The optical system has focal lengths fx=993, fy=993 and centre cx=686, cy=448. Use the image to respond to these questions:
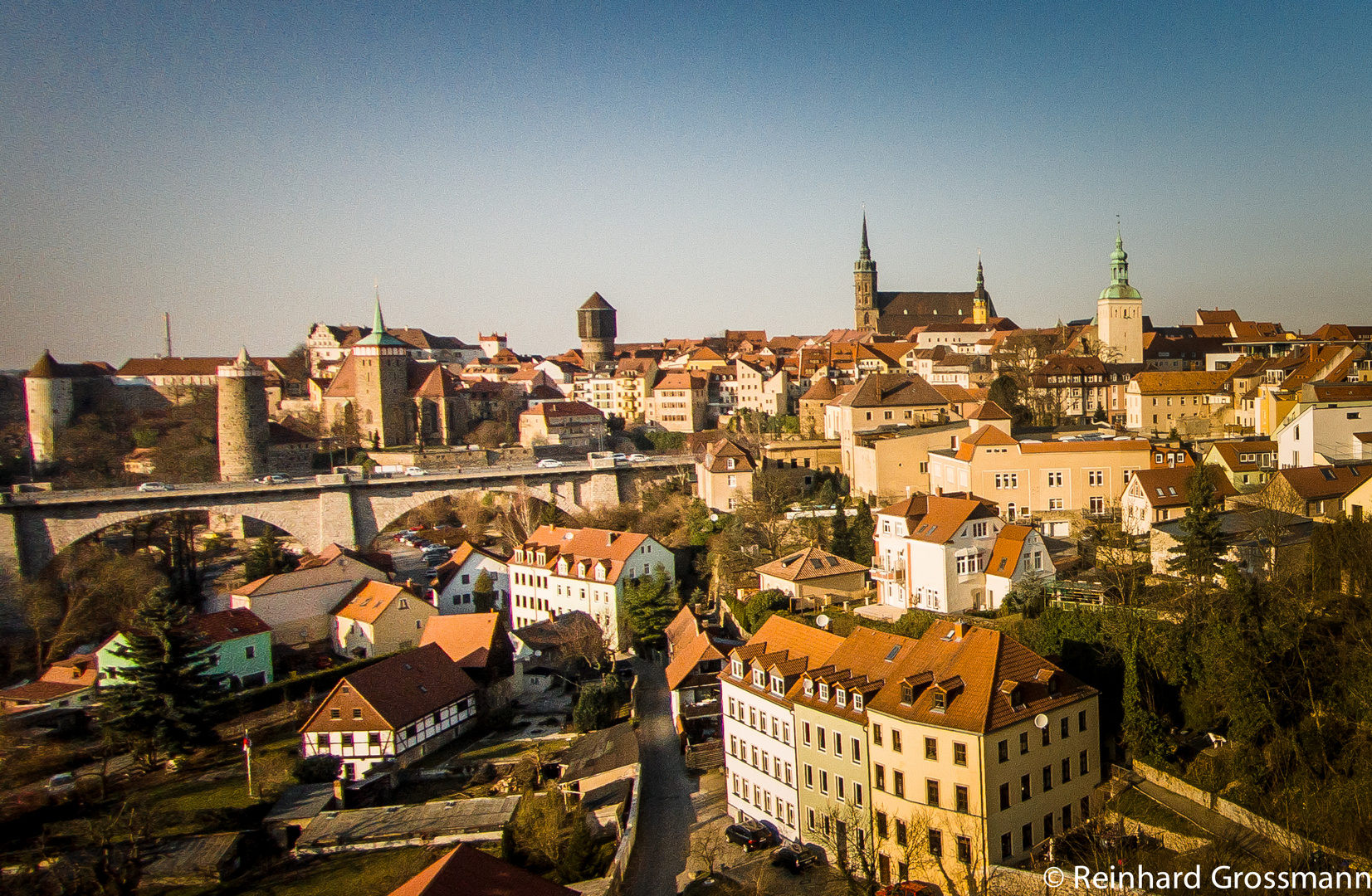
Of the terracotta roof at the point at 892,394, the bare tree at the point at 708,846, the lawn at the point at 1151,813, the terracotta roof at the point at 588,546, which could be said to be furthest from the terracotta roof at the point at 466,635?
the terracotta roof at the point at 892,394

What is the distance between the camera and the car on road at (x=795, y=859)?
17.1m

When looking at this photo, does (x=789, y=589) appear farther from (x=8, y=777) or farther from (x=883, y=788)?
(x=8, y=777)

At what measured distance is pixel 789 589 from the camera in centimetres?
2772

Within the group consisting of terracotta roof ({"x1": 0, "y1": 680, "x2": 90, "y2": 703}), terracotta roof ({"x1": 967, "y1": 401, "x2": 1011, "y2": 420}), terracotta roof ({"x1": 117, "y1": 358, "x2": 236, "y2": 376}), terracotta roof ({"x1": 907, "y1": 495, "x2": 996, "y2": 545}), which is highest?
terracotta roof ({"x1": 117, "y1": 358, "x2": 236, "y2": 376})

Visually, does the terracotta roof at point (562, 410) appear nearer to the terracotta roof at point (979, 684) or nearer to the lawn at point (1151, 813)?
the terracotta roof at point (979, 684)

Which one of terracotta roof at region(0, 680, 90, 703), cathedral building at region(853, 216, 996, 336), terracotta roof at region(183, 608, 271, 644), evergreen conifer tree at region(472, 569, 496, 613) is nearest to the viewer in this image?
terracotta roof at region(0, 680, 90, 703)

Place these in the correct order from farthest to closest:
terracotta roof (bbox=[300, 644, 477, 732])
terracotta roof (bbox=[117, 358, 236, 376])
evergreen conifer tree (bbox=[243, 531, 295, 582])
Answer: terracotta roof (bbox=[117, 358, 236, 376]) < evergreen conifer tree (bbox=[243, 531, 295, 582]) < terracotta roof (bbox=[300, 644, 477, 732])

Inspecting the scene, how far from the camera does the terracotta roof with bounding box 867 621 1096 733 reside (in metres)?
15.7

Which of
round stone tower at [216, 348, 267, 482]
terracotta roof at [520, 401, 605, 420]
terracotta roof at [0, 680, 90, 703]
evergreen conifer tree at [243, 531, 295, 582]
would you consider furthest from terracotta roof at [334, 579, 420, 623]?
terracotta roof at [520, 401, 605, 420]

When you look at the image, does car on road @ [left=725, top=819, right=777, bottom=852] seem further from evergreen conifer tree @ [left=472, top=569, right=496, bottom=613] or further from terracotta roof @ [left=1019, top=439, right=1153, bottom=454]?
evergreen conifer tree @ [left=472, top=569, right=496, bottom=613]

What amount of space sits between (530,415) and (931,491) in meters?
29.8

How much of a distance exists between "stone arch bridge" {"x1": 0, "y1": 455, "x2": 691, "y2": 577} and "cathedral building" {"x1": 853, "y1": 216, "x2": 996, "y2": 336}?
3993cm

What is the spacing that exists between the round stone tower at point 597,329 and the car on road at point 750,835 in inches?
2565

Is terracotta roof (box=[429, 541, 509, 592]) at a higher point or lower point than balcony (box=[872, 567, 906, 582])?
lower
